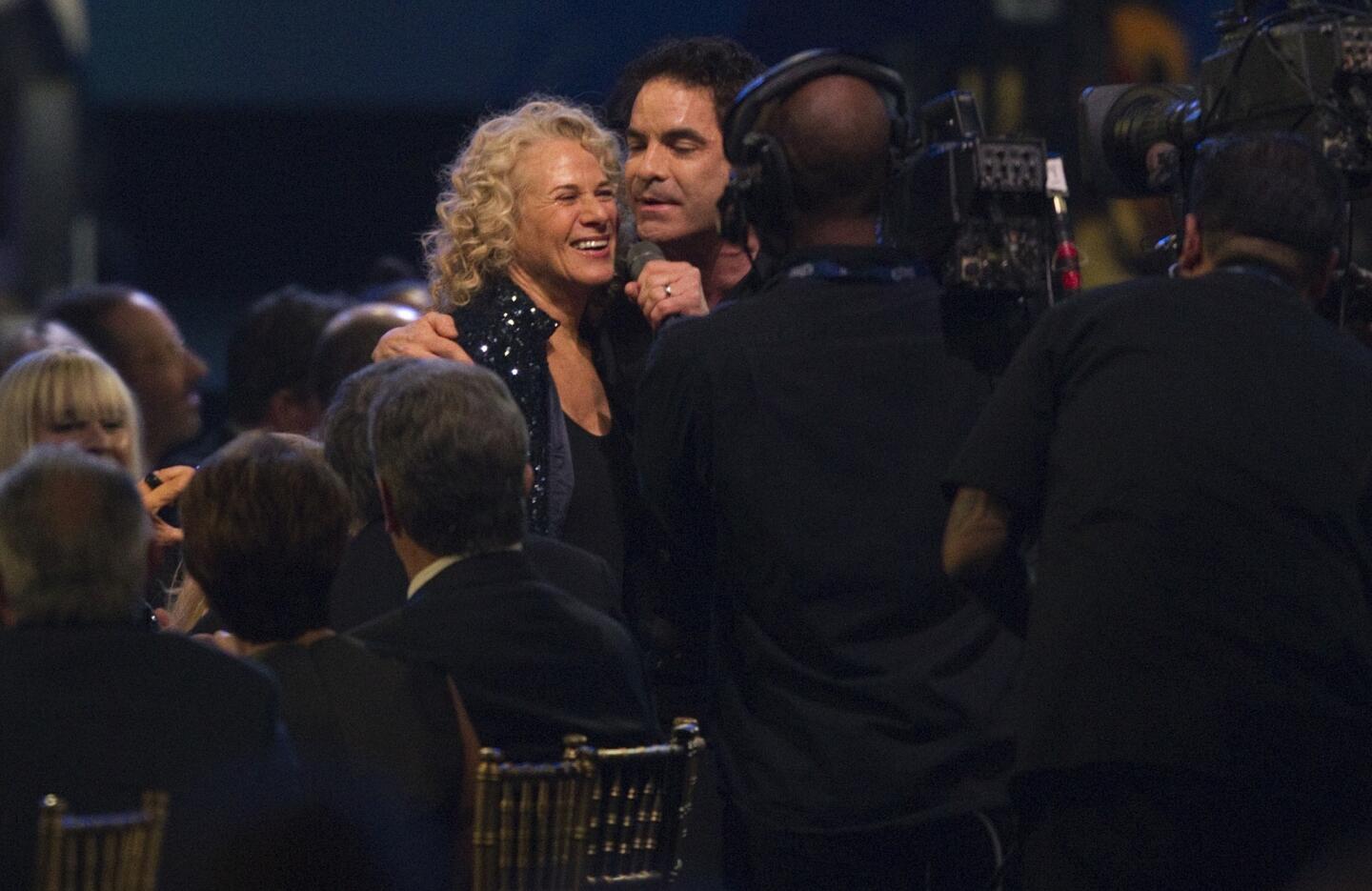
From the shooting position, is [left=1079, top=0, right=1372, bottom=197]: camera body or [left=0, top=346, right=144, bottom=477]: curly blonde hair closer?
[left=1079, top=0, right=1372, bottom=197]: camera body

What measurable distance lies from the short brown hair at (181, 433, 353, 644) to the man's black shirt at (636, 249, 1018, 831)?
18.2 inches

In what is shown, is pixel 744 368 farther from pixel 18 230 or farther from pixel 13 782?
pixel 18 230

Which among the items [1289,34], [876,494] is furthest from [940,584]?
[1289,34]

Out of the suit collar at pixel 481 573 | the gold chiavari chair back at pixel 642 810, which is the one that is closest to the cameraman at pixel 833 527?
the gold chiavari chair back at pixel 642 810

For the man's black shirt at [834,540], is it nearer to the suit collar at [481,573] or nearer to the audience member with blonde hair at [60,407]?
the suit collar at [481,573]

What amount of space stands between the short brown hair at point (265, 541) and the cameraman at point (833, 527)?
1.52ft

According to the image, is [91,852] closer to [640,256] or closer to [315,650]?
[315,650]

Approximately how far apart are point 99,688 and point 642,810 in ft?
2.40

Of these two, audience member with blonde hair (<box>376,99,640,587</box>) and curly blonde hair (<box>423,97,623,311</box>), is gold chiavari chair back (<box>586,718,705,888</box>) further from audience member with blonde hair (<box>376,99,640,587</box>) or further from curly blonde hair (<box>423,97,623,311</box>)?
curly blonde hair (<box>423,97,623,311</box>)

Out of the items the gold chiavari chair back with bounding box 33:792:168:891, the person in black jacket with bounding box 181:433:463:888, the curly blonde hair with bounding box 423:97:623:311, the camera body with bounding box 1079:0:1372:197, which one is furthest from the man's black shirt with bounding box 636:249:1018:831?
the gold chiavari chair back with bounding box 33:792:168:891

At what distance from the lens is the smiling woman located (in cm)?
328

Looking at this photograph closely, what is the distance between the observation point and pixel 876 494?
2.72m

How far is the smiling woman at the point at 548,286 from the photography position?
328 centimetres

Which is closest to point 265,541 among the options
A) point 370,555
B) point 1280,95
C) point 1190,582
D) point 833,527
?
point 370,555
